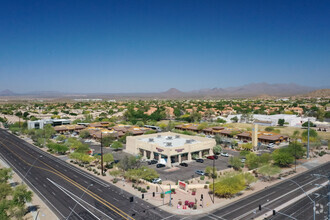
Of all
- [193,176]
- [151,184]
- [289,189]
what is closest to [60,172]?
[151,184]

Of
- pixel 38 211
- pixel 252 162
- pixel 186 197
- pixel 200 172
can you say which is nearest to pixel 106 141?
pixel 200 172

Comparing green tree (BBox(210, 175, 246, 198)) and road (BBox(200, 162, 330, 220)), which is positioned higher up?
green tree (BBox(210, 175, 246, 198))

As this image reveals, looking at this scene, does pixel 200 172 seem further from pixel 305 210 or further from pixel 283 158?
pixel 305 210

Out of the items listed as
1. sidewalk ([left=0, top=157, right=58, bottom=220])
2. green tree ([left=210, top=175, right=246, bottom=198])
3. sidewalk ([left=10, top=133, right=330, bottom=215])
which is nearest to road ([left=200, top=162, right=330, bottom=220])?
sidewalk ([left=10, top=133, right=330, bottom=215])

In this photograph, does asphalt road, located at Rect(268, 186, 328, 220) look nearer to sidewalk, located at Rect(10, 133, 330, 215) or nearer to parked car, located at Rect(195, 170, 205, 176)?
sidewalk, located at Rect(10, 133, 330, 215)

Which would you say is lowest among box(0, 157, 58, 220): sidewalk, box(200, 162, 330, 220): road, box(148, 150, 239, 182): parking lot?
box(148, 150, 239, 182): parking lot

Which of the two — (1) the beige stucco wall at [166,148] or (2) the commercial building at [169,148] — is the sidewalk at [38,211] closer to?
(2) the commercial building at [169,148]
